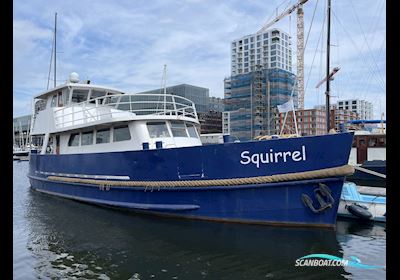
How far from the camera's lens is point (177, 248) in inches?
281

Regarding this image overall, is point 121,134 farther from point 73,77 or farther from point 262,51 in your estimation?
point 262,51

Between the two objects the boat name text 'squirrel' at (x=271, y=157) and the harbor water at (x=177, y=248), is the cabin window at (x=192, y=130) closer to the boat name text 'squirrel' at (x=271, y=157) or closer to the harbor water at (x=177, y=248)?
the harbor water at (x=177, y=248)

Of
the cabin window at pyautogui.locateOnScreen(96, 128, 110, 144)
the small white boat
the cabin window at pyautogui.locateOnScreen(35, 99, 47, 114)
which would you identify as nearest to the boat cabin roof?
the cabin window at pyautogui.locateOnScreen(35, 99, 47, 114)

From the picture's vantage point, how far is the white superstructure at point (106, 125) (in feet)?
34.4

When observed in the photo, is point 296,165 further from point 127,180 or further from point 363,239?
point 127,180

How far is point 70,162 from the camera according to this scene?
12234 millimetres

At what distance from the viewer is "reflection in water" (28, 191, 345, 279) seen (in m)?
5.92

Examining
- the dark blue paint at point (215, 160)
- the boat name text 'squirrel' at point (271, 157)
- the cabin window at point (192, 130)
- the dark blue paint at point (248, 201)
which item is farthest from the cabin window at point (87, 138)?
the boat name text 'squirrel' at point (271, 157)

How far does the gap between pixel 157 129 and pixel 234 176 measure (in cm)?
342

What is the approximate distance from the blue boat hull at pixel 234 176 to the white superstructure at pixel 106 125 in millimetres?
742

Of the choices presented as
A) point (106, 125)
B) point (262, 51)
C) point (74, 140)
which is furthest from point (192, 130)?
point (262, 51)
